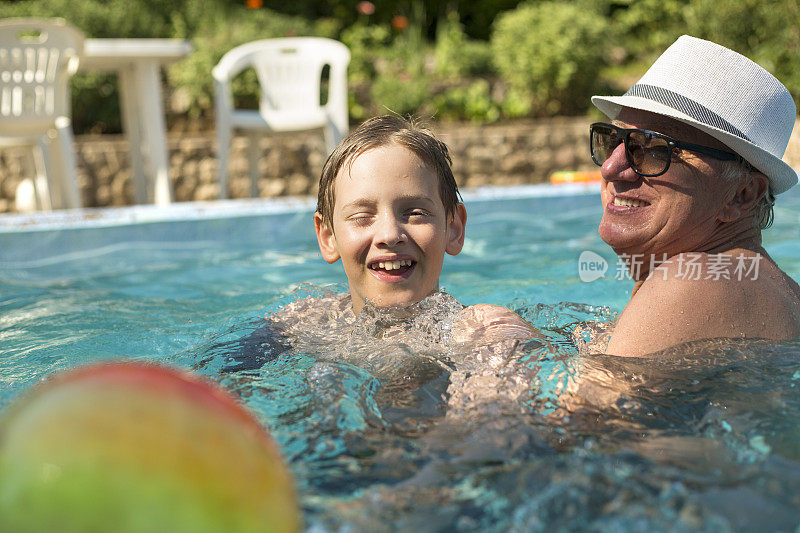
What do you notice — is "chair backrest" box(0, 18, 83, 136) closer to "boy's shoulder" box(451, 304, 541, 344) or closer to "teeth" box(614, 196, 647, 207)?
"boy's shoulder" box(451, 304, 541, 344)

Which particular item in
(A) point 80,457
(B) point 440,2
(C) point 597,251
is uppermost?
(B) point 440,2

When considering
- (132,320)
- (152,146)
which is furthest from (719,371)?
(152,146)

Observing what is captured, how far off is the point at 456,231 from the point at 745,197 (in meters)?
1.08

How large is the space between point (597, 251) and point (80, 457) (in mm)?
5286

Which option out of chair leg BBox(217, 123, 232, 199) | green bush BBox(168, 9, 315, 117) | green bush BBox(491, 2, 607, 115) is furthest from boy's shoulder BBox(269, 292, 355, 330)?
green bush BBox(491, 2, 607, 115)

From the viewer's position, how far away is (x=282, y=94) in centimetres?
894

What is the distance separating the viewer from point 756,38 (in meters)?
11.6

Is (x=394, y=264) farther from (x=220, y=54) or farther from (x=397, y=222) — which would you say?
(x=220, y=54)

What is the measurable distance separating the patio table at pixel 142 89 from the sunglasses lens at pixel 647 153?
590 cm

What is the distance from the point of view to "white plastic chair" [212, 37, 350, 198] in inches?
321

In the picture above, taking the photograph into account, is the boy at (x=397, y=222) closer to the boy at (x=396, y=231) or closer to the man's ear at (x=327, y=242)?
the boy at (x=396, y=231)

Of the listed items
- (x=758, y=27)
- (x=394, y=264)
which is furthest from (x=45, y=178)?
(x=758, y=27)

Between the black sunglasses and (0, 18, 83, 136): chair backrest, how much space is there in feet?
19.0

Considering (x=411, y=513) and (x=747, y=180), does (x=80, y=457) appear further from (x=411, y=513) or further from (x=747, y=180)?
(x=747, y=180)
